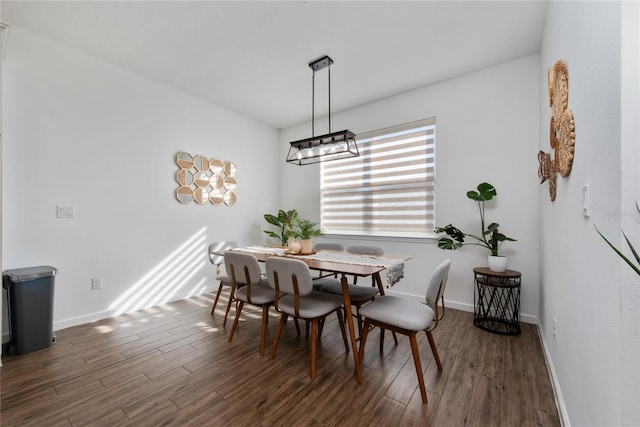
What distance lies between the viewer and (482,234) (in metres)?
2.81

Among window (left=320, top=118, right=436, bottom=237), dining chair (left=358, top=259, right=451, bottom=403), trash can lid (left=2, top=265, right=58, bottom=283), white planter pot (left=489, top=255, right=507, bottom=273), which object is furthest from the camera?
window (left=320, top=118, right=436, bottom=237)

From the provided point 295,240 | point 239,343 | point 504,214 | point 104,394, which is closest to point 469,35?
point 504,214

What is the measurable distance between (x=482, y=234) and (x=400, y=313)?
166 centimetres

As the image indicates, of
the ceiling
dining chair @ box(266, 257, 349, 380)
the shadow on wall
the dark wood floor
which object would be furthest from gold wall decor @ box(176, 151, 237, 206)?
dining chair @ box(266, 257, 349, 380)

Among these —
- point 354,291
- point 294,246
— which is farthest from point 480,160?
point 294,246

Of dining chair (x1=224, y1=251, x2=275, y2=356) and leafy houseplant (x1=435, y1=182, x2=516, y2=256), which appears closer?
dining chair (x1=224, y1=251, x2=275, y2=356)

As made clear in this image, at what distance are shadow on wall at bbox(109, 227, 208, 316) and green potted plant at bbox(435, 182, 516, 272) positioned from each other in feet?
10.9

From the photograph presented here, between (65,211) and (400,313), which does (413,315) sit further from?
(65,211)

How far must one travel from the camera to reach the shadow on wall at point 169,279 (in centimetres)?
313

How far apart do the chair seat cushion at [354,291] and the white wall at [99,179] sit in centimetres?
221

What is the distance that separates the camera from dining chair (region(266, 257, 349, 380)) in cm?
187

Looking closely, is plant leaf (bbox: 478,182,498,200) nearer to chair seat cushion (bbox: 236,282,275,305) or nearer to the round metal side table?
the round metal side table

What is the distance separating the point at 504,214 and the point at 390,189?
Result: 139 centimetres

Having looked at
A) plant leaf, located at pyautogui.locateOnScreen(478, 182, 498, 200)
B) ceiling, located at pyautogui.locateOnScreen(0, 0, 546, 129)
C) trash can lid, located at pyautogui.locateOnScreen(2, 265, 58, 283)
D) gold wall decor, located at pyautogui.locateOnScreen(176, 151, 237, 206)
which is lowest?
trash can lid, located at pyautogui.locateOnScreen(2, 265, 58, 283)
